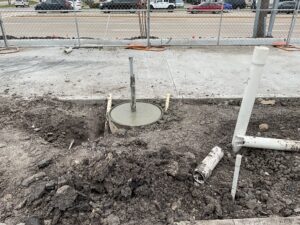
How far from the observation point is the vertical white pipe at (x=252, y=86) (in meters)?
2.96

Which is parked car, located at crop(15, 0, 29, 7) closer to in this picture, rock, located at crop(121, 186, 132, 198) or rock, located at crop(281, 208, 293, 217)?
rock, located at crop(121, 186, 132, 198)

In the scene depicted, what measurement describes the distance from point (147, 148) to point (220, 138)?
1027mm

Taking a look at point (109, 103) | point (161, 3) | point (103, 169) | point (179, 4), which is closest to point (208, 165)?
point (103, 169)

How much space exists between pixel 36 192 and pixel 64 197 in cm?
35

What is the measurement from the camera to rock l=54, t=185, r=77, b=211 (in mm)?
2726

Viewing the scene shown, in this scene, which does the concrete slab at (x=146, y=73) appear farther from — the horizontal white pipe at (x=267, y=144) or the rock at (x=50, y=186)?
the rock at (x=50, y=186)

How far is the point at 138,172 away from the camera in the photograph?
10.1ft

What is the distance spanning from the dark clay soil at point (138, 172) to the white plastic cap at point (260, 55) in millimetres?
1186

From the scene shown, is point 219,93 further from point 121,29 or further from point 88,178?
point 121,29

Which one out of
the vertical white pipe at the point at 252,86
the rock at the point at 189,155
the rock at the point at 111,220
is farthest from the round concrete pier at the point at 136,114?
the rock at the point at 111,220

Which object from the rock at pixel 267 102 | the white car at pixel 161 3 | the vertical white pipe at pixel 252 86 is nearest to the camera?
the vertical white pipe at pixel 252 86

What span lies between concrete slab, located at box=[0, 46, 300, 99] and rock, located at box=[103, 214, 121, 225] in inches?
110

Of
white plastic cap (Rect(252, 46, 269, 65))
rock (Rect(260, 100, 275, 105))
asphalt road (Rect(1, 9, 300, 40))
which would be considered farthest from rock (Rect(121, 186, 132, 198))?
asphalt road (Rect(1, 9, 300, 40))

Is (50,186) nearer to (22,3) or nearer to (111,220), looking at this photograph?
(111,220)
